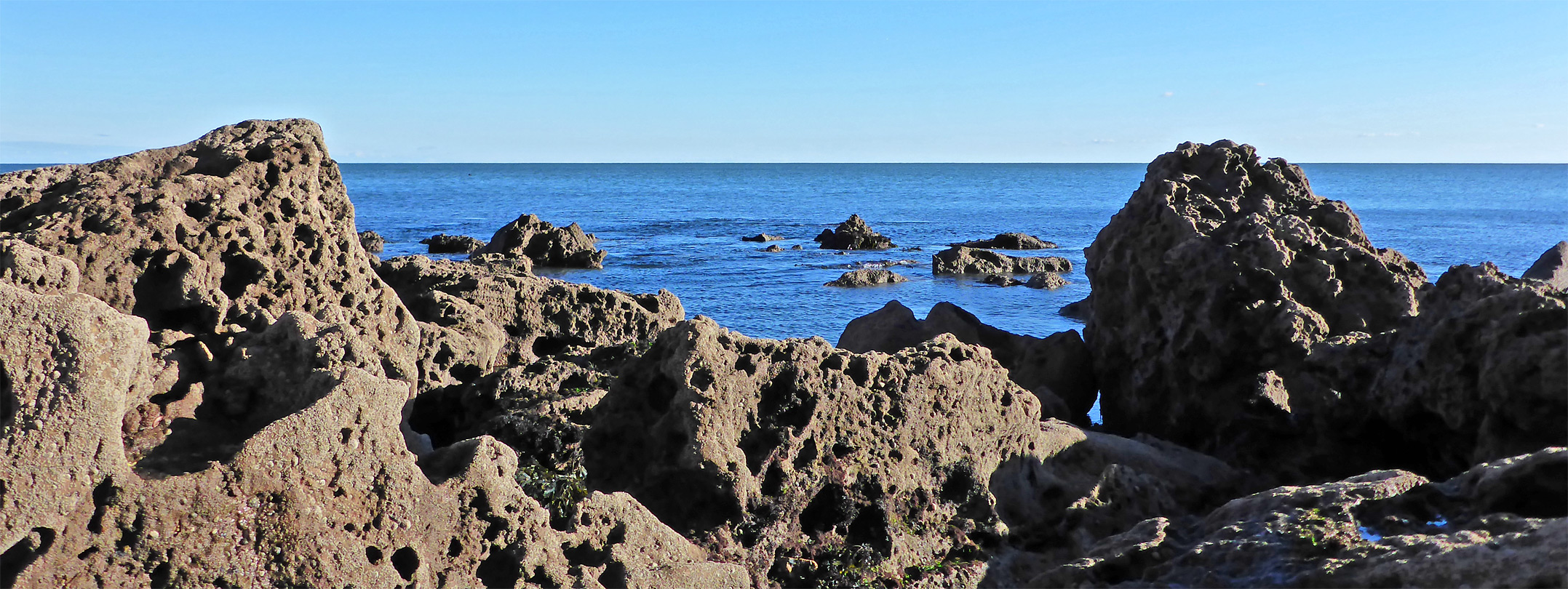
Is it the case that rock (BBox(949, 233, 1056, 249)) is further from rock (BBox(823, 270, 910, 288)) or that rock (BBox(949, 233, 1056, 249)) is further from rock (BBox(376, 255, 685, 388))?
rock (BBox(376, 255, 685, 388))

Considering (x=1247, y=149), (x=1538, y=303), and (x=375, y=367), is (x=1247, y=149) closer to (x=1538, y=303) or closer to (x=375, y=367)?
(x=1538, y=303)

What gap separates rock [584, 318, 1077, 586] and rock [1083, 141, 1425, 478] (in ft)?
9.08

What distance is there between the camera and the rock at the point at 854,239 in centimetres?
3975

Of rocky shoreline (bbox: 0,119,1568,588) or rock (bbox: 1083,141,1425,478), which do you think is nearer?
rocky shoreline (bbox: 0,119,1568,588)

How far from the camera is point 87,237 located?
5652 mm

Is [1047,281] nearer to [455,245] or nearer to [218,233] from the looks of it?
[455,245]

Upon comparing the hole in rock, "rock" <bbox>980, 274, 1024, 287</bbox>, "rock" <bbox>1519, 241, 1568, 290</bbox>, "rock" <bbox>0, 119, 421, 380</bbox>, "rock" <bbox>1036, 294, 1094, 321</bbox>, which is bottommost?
"rock" <bbox>980, 274, 1024, 287</bbox>

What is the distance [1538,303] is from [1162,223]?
3.66m

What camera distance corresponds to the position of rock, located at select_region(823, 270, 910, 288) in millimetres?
28016

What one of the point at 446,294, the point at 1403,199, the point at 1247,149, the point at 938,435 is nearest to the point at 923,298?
the point at 1247,149

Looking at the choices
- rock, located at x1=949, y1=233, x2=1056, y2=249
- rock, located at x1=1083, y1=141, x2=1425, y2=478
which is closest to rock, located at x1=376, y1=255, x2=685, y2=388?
rock, located at x1=1083, y1=141, x2=1425, y2=478

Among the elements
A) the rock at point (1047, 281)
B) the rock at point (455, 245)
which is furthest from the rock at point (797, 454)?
the rock at point (455, 245)

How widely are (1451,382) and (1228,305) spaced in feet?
7.04

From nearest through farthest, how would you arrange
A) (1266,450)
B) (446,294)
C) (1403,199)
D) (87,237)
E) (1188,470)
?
(87,237), (1188,470), (1266,450), (446,294), (1403,199)
